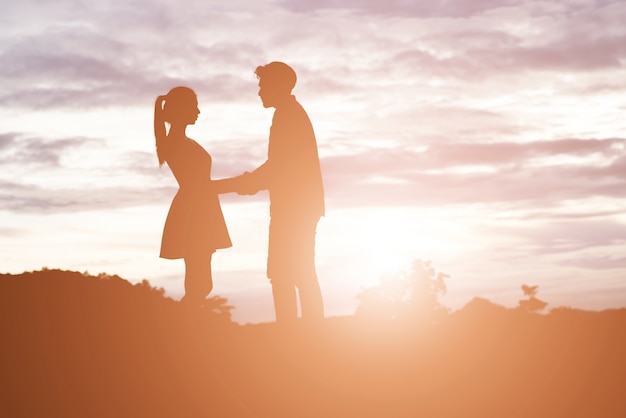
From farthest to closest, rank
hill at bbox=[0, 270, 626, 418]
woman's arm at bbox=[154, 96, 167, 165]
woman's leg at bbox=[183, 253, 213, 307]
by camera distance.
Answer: woman's leg at bbox=[183, 253, 213, 307] < woman's arm at bbox=[154, 96, 167, 165] < hill at bbox=[0, 270, 626, 418]

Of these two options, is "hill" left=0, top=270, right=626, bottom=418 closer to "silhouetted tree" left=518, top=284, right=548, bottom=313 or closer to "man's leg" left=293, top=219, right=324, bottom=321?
"man's leg" left=293, top=219, right=324, bottom=321

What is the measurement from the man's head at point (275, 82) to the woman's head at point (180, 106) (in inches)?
52.9

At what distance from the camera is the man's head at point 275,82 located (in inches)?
615

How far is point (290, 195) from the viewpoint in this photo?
15516 millimetres

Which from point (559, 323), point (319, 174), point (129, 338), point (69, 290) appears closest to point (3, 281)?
point (69, 290)

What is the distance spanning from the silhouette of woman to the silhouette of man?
1.30 m

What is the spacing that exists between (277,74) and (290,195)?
2094 millimetres

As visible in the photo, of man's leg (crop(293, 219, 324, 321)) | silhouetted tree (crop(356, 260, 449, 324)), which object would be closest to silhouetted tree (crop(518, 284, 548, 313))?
silhouetted tree (crop(356, 260, 449, 324))

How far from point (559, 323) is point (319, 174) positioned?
19.0 feet

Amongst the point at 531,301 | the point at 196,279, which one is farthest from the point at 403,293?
the point at 196,279

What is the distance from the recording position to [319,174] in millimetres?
15766

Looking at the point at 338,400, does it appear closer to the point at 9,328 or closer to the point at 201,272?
the point at 201,272

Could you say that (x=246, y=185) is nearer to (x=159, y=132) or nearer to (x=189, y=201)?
(x=189, y=201)

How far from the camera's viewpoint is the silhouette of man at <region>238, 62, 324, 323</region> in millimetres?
15547
